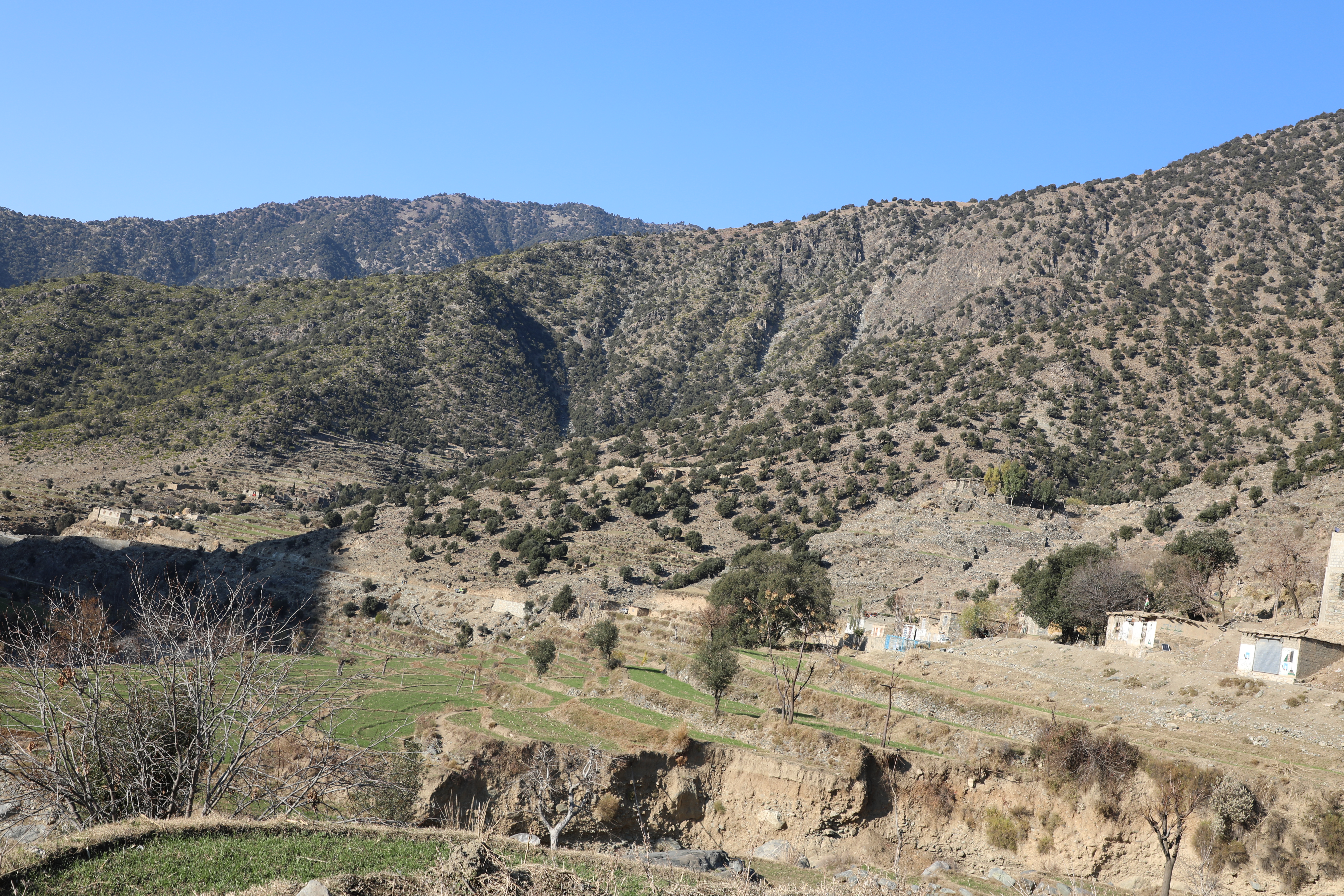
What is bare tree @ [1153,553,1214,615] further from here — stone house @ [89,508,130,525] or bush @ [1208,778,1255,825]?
stone house @ [89,508,130,525]

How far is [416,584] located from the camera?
223ft

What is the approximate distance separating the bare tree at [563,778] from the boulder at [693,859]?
3.62m

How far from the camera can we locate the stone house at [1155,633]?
127 ft

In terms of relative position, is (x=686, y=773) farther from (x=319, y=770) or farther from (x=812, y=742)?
(x=319, y=770)

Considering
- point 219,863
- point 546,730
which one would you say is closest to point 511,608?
point 546,730

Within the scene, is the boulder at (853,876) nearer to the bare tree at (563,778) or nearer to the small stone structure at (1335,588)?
the bare tree at (563,778)

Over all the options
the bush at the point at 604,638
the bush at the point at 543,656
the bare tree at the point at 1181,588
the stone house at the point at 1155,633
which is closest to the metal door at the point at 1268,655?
the stone house at the point at 1155,633

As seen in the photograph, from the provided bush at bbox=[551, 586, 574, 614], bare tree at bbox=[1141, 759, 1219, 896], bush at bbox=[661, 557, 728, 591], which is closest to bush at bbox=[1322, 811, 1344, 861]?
bare tree at bbox=[1141, 759, 1219, 896]

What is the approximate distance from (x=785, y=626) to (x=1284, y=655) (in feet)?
73.4

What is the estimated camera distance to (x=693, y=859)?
818 inches

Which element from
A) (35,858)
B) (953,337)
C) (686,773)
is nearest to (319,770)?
(35,858)

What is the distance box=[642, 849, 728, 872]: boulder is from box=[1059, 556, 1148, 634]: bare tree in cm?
3019

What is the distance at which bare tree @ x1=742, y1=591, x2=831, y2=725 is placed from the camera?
41188 millimetres

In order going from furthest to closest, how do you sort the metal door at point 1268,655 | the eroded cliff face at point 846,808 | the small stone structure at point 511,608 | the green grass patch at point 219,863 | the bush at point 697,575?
the bush at point 697,575, the small stone structure at point 511,608, the metal door at point 1268,655, the eroded cliff face at point 846,808, the green grass patch at point 219,863
